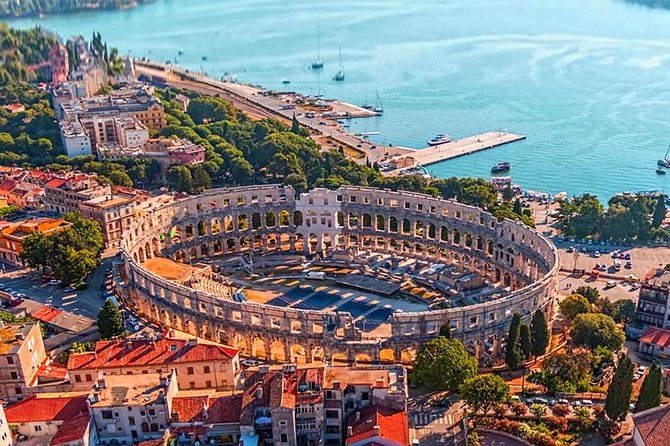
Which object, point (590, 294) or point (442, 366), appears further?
point (590, 294)

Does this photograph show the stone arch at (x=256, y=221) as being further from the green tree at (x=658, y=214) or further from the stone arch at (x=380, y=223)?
the green tree at (x=658, y=214)

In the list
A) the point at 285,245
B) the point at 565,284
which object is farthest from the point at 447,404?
the point at 285,245

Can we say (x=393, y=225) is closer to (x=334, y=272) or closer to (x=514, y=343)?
(x=334, y=272)

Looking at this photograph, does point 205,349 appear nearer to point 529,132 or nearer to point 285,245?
point 285,245

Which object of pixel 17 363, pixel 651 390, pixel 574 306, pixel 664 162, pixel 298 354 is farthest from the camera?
pixel 664 162

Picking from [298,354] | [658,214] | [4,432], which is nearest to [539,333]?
[298,354]

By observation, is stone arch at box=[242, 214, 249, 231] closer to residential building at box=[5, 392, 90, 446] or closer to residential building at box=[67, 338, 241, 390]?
residential building at box=[67, 338, 241, 390]
